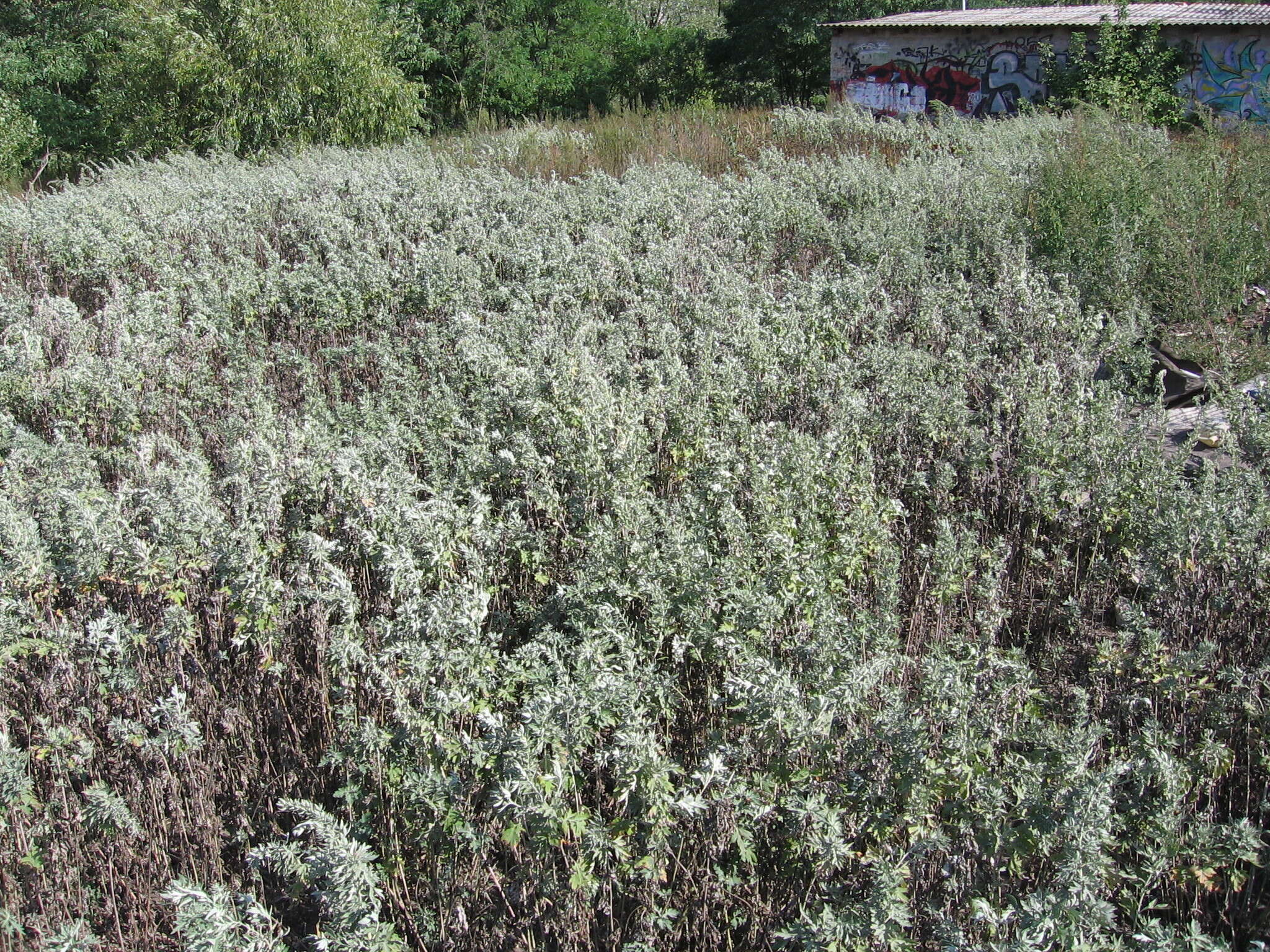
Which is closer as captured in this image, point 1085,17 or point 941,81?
point 1085,17

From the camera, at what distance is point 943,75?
2538 centimetres

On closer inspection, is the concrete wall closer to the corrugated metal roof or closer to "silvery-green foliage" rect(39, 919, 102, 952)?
the corrugated metal roof

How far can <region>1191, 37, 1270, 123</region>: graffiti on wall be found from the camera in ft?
68.0

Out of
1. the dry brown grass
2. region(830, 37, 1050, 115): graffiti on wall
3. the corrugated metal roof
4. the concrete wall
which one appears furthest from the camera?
region(830, 37, 1050, 115): graffiti on wall

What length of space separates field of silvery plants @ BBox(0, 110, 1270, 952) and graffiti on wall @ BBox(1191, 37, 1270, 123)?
1943cm

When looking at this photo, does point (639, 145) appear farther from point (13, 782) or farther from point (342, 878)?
point (342, 878)

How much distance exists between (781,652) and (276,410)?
2.98 m

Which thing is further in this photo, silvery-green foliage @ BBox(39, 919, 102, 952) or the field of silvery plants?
the field of silvery plants

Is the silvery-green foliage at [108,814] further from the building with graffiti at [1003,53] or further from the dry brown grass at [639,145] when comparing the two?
the building with graffiti at [1003,53]

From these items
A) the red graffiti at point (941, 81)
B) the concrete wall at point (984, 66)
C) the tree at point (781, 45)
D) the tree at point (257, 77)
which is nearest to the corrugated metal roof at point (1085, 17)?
the concrete wall at point (984, 66)

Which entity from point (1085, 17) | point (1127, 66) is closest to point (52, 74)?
point (1085, 17)

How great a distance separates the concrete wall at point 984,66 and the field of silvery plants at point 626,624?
58.9 feet

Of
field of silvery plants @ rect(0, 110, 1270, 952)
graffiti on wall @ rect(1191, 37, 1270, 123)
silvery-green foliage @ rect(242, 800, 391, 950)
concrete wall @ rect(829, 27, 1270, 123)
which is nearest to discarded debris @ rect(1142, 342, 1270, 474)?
field of silvery plants @ rect(0, 110, 1270, 952)

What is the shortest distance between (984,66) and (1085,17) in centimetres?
258
